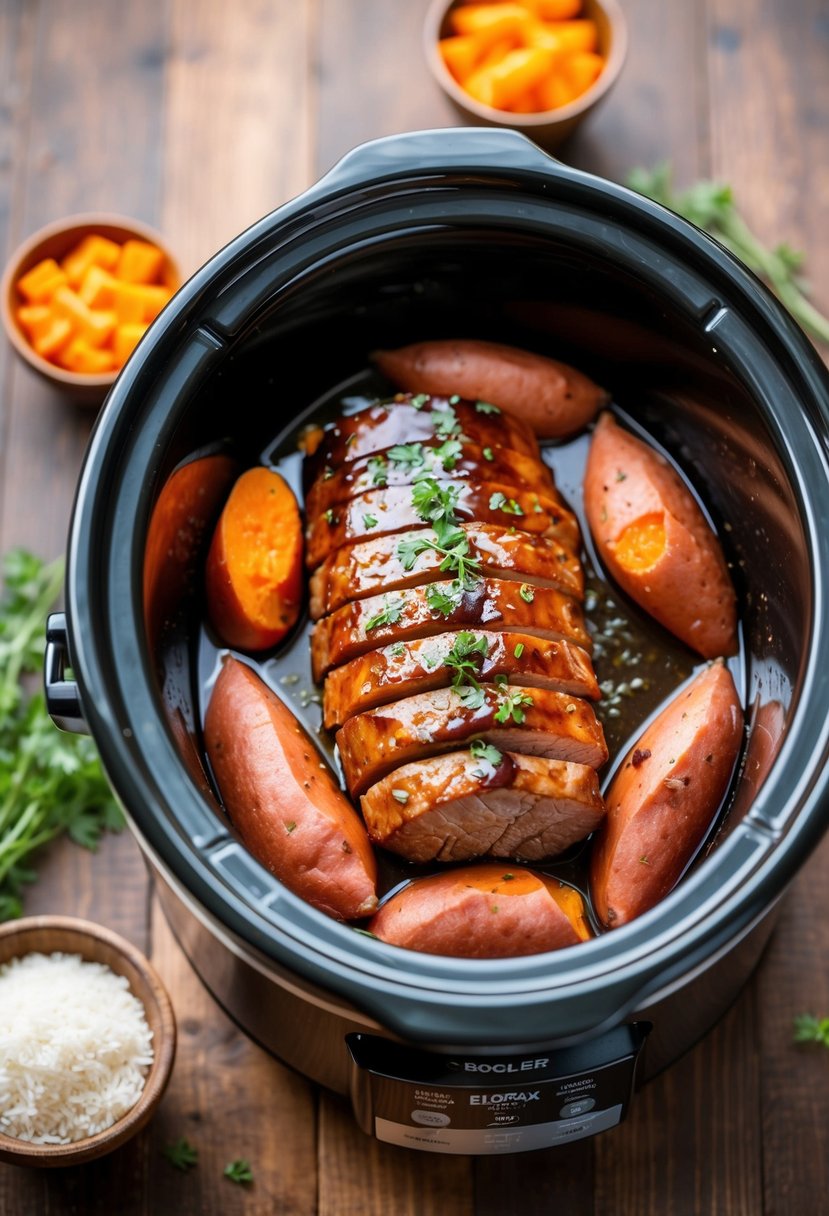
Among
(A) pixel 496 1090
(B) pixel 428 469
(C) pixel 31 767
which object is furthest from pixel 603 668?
(C) pixel 31 767

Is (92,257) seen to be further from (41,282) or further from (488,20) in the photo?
(488,20)

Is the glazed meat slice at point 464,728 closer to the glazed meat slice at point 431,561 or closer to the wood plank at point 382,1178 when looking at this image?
the glazed meat slice at point 431,561

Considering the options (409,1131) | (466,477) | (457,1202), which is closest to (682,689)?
(466,477)

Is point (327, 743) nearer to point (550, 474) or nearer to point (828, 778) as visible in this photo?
point (550, 474)

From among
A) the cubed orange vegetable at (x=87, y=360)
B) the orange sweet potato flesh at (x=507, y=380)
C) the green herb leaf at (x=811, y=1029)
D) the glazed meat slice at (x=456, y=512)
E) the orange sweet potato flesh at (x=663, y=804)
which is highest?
the cubed orange vegetable at (x=87, y=360)

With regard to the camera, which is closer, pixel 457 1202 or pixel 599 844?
pixel 599 844

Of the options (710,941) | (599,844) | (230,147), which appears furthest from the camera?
(230,147)

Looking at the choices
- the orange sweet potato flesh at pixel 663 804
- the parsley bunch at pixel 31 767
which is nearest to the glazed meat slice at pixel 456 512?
the orange sweet potato flesh at pixel 663 804
